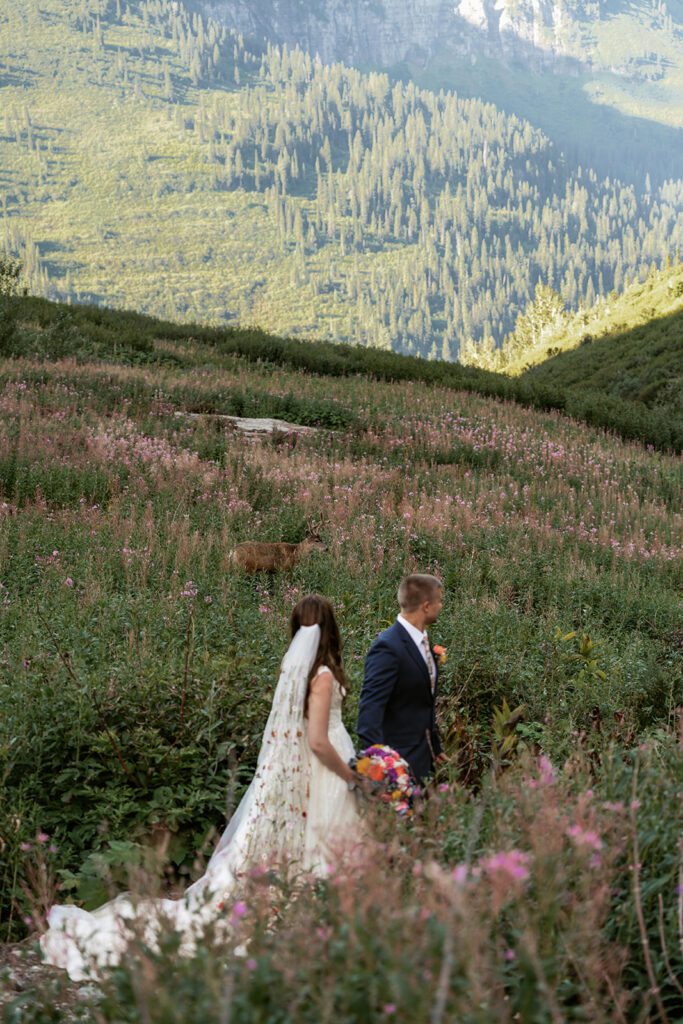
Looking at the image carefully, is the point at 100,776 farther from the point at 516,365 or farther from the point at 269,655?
the point at 516,365

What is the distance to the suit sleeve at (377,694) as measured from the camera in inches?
191

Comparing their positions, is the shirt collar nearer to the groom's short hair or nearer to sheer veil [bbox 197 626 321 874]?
the groom's short hair

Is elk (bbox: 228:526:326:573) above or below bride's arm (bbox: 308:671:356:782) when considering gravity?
below

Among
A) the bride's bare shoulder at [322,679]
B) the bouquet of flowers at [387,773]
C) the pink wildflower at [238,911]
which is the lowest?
the bouquet of flowers at [387,773]

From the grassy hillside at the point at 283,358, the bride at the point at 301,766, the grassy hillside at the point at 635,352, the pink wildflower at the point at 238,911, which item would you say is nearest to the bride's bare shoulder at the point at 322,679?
the bride at the point at 301,766

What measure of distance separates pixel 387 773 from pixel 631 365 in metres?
31.6

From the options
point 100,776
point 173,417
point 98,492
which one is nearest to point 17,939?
point 100,776

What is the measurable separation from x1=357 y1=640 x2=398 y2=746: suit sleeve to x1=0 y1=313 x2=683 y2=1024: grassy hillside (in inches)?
25.2

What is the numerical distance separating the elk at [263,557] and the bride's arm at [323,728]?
4.58 meters

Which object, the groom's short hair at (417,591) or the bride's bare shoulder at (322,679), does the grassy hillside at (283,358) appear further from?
the bride's bare shoulder at (322,679)

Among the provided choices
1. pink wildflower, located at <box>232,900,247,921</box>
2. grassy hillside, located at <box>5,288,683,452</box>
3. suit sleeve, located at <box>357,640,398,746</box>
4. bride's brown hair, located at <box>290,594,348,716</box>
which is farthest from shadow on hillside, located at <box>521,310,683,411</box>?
pink wildflower, located at <box>232,900,247,921</box>

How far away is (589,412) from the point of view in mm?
23344

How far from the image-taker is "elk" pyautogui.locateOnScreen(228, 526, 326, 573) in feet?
30.4

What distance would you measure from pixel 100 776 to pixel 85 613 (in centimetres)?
201
